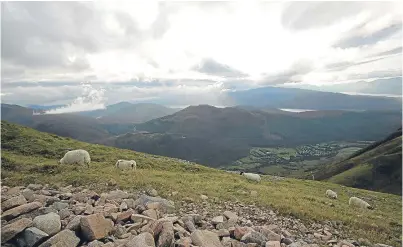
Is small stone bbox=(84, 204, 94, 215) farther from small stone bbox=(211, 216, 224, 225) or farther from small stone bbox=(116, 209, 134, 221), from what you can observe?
small stone bbox=(211, 216, 224, 225)

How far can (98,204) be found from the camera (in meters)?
13.4

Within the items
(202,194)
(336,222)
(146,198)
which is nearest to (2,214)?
(146,198)

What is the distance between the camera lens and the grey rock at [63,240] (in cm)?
990

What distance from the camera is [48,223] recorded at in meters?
10.8

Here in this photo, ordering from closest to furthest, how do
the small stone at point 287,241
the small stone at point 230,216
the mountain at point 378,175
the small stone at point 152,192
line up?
1. the small stone at point 287,241
2. the small stone at point 230,216
3. the small stone at point 152,192
4. the mountain at point 378,175

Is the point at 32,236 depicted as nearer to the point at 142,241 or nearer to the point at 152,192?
the point at 142,241

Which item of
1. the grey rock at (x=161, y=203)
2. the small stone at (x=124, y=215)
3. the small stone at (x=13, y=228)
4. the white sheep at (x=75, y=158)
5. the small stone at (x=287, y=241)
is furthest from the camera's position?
the white sheep at (x=75, y=158)

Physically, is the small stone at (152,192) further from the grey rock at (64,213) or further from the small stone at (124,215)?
the grey rock at (64,213)

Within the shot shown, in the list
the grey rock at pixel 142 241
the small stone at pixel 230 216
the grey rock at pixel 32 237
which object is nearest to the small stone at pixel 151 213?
the grey rock at pixel 142 241

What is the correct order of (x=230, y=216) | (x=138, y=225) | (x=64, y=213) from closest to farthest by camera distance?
(x=138, y=225) → (x=64, y=213) → (x=230, y=216)

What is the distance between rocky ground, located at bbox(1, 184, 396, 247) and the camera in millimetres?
10375

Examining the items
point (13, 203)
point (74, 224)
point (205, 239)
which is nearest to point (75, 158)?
point (13, 203)

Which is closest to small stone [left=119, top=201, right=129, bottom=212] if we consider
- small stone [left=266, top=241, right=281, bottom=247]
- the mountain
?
small stone [left=266, top=241, right=281, bottom=247]

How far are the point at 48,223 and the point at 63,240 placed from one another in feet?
4.04
